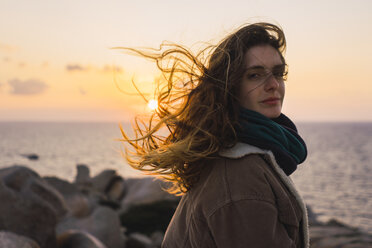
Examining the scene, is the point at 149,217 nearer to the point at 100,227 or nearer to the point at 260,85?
the point at 100,227

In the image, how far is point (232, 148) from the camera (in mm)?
1984

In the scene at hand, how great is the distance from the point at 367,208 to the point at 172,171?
20.2 metres

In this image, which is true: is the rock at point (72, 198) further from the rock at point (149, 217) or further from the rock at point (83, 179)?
the rock at point (83, 179)

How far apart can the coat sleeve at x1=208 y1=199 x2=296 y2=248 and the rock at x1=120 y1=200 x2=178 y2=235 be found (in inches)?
379

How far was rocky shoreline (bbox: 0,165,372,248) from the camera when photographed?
190 inches

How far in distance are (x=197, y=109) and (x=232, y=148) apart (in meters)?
0.39

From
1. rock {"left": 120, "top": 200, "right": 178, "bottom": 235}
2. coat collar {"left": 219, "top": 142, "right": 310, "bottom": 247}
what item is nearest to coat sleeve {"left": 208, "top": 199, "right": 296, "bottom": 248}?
coat collar {"left": 219, "top": 142, "right": 310, "bottom": 247}

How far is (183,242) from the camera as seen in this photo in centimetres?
210

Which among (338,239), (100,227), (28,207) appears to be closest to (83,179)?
(100,227)

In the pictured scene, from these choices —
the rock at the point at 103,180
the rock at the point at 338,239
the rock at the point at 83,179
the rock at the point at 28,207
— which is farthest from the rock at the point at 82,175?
the rock at the point at 338,239

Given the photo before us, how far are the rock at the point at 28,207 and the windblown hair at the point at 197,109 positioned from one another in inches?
119

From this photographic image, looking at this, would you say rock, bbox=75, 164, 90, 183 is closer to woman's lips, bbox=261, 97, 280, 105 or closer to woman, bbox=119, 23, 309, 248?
woman, bbox=119, 23, 309, 248

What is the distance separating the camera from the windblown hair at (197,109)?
82.2 inches

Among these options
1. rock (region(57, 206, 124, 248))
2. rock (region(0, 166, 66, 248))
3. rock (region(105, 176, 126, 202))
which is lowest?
rock (region(105, 176, 126, 202))
